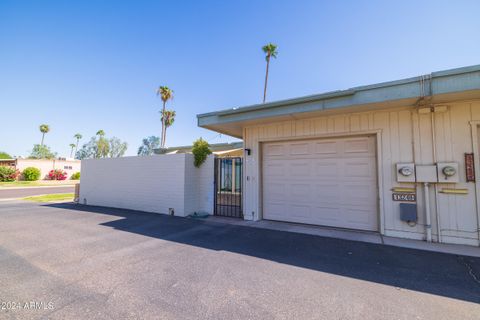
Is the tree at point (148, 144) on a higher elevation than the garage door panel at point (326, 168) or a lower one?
higher

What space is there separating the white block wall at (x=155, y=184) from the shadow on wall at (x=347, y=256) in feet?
6.09

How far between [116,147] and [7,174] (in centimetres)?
2220

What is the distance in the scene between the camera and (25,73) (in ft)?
30.3

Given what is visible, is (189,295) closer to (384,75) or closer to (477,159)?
(477,159)

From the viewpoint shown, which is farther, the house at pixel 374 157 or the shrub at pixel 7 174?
the shrub at pixel 7 174

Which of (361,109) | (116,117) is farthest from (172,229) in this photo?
(116,117)

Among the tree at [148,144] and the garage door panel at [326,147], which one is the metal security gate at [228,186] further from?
the tree at [148,144]

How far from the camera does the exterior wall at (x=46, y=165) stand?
27781 mm

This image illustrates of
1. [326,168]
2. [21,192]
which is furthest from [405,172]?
[21,192]

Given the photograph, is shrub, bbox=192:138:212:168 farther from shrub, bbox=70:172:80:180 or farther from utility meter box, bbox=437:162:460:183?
shrub, bbox=70:172:80:180

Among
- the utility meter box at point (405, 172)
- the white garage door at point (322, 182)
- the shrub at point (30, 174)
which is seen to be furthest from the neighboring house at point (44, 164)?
the utility meter box at point (405, 172)

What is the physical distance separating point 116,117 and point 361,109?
73.5 ft

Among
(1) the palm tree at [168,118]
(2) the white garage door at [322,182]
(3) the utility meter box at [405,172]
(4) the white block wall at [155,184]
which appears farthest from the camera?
(1) the palm tree at [168,118]

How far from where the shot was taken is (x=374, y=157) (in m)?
5.37
